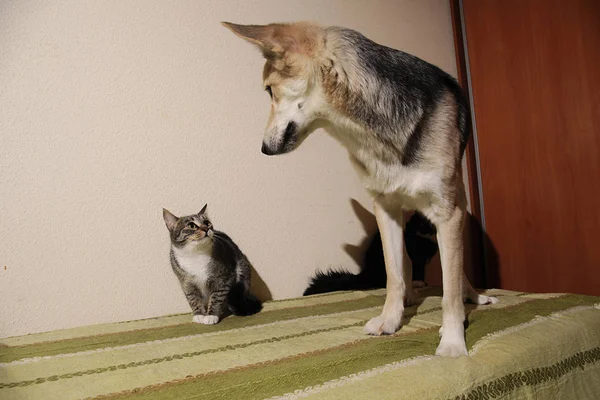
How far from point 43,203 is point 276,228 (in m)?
0.99

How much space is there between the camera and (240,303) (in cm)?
182

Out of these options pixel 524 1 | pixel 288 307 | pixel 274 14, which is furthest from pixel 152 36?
pixel 524 1

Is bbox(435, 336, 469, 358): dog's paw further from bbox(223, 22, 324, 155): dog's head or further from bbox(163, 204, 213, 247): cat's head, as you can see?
bbox(163, 204, 213, 247): cat's head

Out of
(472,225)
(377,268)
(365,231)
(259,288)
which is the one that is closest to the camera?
(259,288)

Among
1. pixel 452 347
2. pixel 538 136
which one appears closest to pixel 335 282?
pixel 452 347

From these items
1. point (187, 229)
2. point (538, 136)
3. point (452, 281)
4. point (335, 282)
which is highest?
point (538, 136)

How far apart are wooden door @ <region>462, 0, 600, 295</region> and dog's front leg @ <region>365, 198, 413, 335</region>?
123 centimetres

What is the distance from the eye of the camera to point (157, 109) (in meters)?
1.88

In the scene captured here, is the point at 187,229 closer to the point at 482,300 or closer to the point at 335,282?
the point at 335,282

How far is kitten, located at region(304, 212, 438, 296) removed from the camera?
2189 millimetres

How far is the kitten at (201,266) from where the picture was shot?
1706mm

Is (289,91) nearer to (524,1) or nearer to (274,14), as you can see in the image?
(274,14)

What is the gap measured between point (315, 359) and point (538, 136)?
2017mm

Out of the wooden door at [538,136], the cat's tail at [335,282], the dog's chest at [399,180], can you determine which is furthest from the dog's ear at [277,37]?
the wooden door at [538,136]
